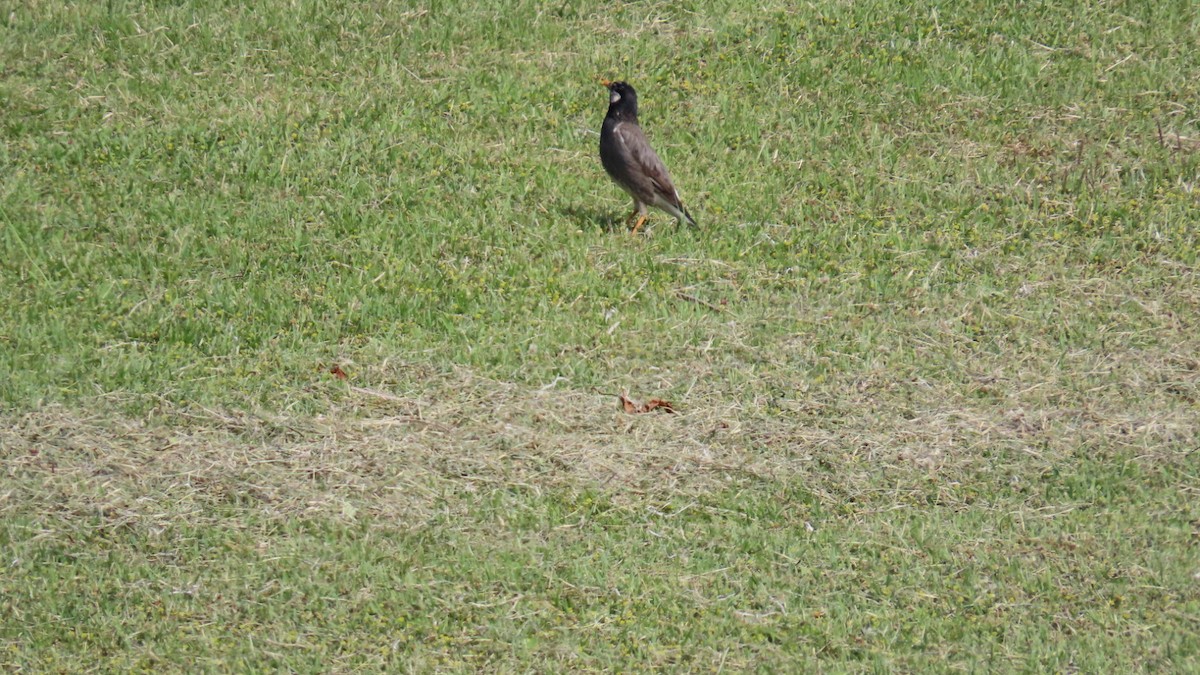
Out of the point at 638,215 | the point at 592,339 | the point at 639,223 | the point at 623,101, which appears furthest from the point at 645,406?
the point at 623,101

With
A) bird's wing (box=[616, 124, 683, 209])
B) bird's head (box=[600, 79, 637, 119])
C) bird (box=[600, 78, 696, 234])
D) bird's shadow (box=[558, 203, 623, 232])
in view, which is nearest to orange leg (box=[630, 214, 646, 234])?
bird (box=[600, 78, 696, 234])

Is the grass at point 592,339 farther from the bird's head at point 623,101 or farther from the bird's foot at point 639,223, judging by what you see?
the bird's head at point 623,101

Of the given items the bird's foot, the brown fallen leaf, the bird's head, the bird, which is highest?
the bird's head

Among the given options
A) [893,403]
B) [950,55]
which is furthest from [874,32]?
[893,403]

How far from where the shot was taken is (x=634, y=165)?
10.1 metres

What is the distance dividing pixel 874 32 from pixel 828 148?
6.31 ft

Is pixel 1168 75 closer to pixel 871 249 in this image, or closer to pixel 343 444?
pixel 871 249

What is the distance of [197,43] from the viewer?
12289 millimetres

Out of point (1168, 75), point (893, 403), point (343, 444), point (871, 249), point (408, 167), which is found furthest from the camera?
point (1168, 75)

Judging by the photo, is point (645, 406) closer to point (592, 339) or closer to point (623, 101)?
point (592, 339)

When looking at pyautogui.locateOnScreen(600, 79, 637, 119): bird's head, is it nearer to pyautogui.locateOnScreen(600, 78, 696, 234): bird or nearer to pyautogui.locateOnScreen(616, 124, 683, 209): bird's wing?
pyautogui.locateOnScreen(600, 78, 696, 234): bird

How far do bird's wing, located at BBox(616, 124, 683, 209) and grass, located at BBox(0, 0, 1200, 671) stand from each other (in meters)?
0.29

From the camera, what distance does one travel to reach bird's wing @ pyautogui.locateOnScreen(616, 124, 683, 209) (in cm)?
1001

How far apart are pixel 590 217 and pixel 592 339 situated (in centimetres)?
192
